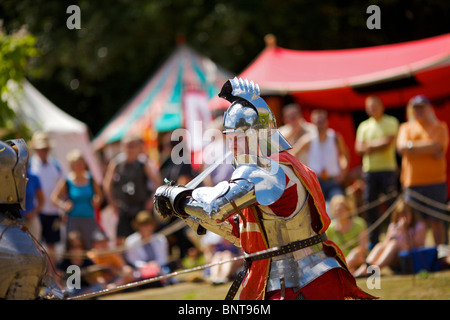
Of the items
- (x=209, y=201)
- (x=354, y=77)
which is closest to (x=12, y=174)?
(x=209, y=201)

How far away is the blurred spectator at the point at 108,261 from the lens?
7531mm

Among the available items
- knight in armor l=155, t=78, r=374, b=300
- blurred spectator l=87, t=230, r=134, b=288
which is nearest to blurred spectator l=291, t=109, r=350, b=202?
blurred spectator l=87, t=230, r=134, b=288

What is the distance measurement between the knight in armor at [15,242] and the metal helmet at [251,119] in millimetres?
1298

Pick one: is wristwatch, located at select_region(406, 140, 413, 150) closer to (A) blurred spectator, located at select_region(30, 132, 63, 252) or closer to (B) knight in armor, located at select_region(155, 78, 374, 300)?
(B) knight in armor, located at select_region(155, 78, 374, 300)

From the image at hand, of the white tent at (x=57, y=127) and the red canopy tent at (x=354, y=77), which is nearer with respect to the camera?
the red canopy tent at (x=354, y=77)

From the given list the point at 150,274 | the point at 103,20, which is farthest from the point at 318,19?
the point at 150,274

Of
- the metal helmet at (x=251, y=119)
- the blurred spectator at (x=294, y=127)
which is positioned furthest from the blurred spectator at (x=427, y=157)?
the metal helmet at (x=251, y=119)

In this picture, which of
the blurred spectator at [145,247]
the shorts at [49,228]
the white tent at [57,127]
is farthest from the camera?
the white tent at [57,127]

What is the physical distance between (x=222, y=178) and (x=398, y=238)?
203 centimetres

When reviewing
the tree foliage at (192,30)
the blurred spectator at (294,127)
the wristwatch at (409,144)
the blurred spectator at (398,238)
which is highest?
the tree foliage at (192,30)

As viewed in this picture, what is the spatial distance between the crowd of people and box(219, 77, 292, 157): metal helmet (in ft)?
12.0

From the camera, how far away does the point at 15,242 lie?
379cm

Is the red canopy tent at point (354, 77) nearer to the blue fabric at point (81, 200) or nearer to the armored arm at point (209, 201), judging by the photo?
the blue fabric at point (81, 200)

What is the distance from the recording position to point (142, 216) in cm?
779
